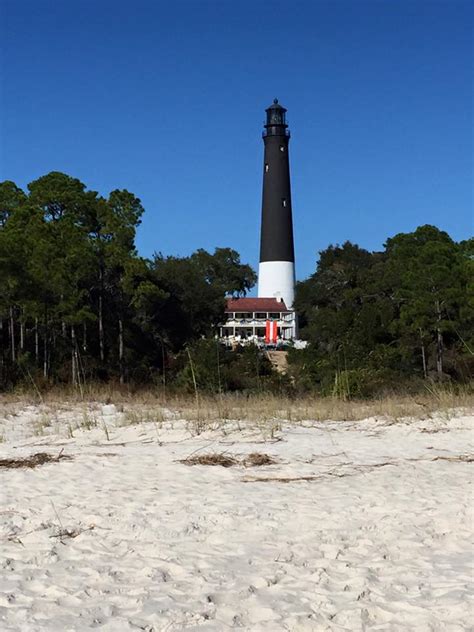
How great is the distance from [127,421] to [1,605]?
7546 millimetres

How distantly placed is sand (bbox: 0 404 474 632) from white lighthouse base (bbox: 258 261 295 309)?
60.7 meters

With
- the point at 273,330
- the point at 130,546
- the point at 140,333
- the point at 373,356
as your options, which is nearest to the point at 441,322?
the point at 373,356

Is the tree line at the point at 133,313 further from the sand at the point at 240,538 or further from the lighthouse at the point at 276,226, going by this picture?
the lighthouse at the point at 276,226

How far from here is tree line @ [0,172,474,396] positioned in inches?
1061

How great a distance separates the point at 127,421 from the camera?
38.3ft

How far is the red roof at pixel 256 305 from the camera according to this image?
7888cm

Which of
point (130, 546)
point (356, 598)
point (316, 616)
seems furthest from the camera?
point (130, 546)

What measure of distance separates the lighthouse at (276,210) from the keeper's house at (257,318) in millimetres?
5939

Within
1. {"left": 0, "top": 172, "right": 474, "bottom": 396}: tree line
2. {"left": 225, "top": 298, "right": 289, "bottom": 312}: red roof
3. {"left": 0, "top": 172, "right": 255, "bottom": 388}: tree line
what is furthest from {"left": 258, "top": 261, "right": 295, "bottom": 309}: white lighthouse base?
{"left": 0, "top": 172, "right": 474, "bottom": 396}: tree line

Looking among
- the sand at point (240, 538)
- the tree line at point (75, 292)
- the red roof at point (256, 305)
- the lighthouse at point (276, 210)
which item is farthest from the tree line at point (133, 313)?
the red roof at point (256, 305)

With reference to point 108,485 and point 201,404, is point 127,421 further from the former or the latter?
point 108,485

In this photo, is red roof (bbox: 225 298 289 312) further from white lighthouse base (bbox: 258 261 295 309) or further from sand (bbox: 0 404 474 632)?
sand (bbox: 0 404 474 632)

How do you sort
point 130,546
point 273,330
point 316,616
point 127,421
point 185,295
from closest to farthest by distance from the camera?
point 316,616 → point 130,546 → point 127,421 → point 185,295 → point 273,330

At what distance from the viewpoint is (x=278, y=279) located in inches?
2810
